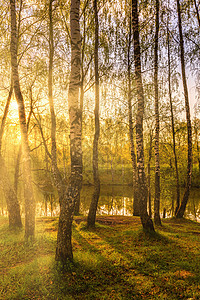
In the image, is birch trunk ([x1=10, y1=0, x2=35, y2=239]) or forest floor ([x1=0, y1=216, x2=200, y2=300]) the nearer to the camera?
forest floor ([x1=0, y1=216, x2=200, y2=300])

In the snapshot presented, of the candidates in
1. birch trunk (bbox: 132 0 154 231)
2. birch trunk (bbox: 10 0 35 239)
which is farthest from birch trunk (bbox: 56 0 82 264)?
Result: birch trunk (bbox: 132 0 154 231)

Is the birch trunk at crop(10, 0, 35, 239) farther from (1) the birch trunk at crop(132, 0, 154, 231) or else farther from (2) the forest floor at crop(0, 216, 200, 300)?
(1) the birch trunk at crop(132, 0, 154, 231)

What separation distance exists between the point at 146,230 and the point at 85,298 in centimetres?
416

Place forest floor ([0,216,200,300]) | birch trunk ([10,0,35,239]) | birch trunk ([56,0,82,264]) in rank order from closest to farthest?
forest floor ([0,216,200,300])
birch trunk ([56,0,82,264])
birch trunk ([10,0,35,239])

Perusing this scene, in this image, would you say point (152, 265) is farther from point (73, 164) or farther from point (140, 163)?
point (73, 164)

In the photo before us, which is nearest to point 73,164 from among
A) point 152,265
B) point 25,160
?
point 25,160

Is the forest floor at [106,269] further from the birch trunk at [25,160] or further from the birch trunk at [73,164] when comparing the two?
the birch trunk at [25,160]

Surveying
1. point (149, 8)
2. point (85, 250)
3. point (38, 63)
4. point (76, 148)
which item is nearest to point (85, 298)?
point (85, 250)

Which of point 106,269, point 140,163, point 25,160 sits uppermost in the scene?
point 25,160

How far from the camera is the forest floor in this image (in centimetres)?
403

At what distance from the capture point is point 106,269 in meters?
5.00

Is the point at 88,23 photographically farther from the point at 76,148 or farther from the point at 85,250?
the point at 85,250

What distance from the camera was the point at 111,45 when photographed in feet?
37.3

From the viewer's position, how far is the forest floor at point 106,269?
403cm
